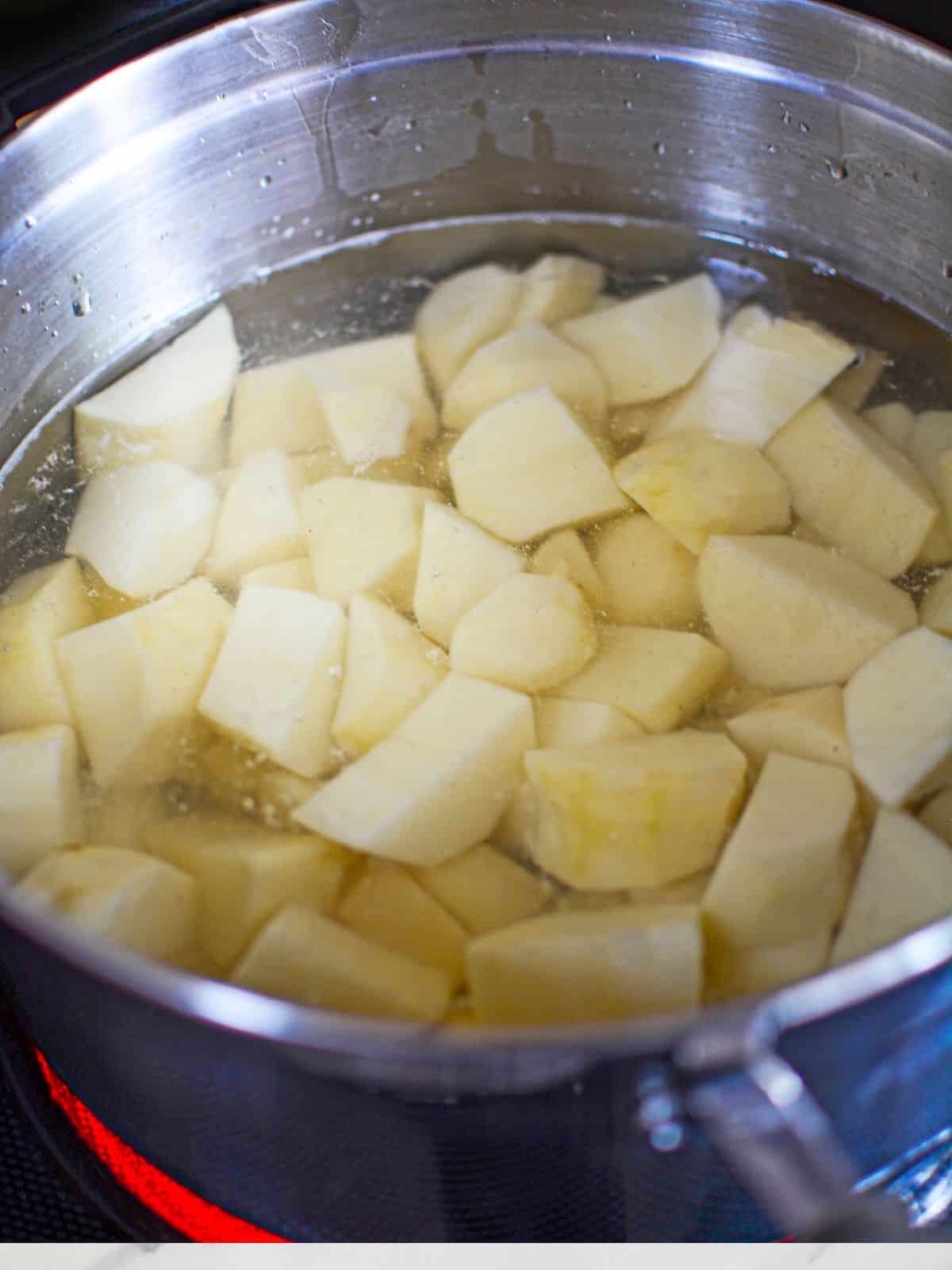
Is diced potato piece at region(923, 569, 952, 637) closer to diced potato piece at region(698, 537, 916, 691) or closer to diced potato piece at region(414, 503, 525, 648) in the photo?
diced potato piece at region(698, 537, 916, 691)

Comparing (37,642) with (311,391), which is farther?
(311,391)

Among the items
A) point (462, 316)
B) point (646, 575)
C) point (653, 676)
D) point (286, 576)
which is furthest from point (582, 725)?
point (462, 316)

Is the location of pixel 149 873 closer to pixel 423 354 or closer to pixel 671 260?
pixel 423 354

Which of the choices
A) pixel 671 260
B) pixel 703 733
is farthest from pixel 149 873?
pixel 671 260

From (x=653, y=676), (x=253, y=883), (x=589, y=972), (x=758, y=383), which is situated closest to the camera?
(x=589, y=972)

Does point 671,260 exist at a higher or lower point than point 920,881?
higher

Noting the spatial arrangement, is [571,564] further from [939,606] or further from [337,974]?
[337,974]
